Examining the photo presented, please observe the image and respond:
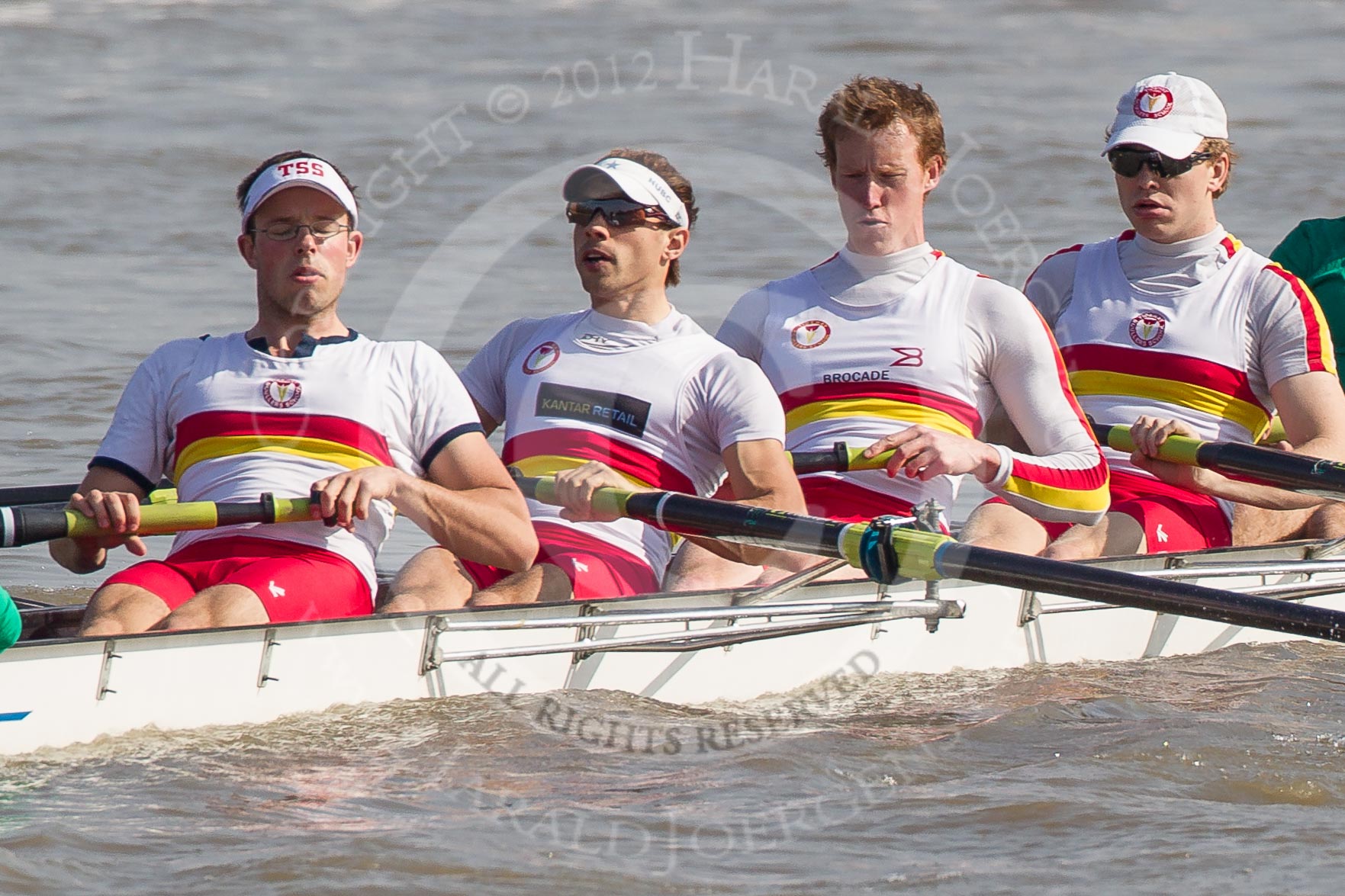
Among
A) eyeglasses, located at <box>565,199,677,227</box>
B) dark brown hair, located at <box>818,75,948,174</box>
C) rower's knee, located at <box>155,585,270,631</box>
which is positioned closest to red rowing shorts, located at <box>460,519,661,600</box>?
rower's knee, located at <box>155,585,270,631</box>

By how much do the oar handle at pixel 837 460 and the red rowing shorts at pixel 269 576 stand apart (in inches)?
49.8

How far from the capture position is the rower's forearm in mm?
4273

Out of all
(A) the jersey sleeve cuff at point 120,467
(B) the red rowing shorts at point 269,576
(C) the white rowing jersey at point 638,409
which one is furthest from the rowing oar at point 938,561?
(A) the jersey sleeve cuff at point 120,467

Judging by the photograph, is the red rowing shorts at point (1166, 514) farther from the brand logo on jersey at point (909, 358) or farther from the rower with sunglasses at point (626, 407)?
the rower with sunglasses at point (626, 407)

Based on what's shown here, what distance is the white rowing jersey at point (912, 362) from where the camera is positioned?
5027mm

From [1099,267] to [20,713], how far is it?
3546 mm

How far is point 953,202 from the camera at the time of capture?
1398 centimetres

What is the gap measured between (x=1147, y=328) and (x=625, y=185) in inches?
73.4

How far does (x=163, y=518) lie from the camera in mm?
4168

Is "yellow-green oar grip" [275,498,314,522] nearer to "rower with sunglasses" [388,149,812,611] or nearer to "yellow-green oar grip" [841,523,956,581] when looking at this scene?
"rower with sunglasses" [388,149,812,611]

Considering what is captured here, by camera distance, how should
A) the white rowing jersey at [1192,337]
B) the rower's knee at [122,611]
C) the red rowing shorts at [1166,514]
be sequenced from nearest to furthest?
1. the rower's knee at [122,611]
2. the red rowing shorts at [1166,514]
3. the white rowing jersey at [1192,337]

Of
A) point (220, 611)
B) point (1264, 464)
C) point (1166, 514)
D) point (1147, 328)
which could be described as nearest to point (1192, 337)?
point (1147, 328)

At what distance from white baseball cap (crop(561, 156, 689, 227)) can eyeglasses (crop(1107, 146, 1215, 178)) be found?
5.04ft

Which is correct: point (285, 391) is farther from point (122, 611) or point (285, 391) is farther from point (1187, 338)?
point (1187, 338)
